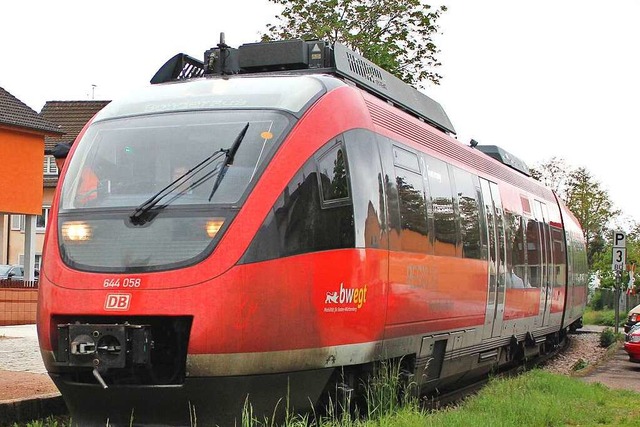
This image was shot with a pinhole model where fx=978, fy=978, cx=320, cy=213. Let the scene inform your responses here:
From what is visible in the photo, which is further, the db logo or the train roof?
the train roof

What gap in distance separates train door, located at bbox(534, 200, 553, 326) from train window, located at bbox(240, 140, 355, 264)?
1042cm

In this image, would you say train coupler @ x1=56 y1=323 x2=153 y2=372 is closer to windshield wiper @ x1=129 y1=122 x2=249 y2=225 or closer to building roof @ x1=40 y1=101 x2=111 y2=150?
windshield wiper @ x1=129 y1=122 x2=249 y2=225

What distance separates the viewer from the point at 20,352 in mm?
15805

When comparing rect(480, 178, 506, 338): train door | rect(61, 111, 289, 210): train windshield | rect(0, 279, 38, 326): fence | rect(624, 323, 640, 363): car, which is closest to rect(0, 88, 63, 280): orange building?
rect(0, 279, 38, 326): fence

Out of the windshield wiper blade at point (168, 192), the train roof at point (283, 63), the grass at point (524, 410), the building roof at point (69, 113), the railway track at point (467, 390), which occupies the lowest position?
the railway track at point (467, 390)

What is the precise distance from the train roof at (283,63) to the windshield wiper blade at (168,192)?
7.01ft

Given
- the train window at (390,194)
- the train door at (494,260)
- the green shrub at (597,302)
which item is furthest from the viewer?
the green shrub at (597,302)

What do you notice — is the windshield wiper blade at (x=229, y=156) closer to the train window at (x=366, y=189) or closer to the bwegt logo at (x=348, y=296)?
the train window at (x=366, y=189)

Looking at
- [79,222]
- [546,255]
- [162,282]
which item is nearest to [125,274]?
[162,282]

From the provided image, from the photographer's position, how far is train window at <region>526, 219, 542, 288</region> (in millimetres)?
16750

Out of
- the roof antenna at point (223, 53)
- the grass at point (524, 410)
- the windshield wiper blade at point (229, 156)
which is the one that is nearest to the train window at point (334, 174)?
the windshield wiper blade at point (229, 156)

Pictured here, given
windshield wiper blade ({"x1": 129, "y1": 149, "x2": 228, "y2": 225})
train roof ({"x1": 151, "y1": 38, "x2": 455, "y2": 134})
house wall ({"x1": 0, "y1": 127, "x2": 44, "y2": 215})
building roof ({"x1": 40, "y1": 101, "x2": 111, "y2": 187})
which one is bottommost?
windshield wiper blade ({"x1": 129, "y1": 149, "x2": 228, "y2": 225})

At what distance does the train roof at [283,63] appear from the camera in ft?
32.4

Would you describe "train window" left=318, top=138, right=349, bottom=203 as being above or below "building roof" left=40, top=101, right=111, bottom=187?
below
